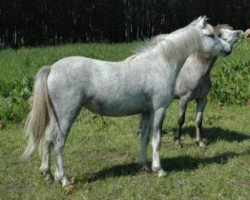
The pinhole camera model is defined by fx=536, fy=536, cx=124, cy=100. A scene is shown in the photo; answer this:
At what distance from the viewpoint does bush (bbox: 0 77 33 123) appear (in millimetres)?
10211

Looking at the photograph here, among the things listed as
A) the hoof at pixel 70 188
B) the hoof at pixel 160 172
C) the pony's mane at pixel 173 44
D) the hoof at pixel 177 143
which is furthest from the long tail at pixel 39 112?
the hoof at pixel 177 143

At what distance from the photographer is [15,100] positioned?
1086 cm

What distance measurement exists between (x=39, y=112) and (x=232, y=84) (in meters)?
7.31

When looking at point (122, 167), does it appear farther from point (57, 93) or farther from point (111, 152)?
point (57, 93)

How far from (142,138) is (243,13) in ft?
107

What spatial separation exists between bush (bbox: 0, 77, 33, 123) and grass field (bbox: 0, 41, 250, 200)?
21cm

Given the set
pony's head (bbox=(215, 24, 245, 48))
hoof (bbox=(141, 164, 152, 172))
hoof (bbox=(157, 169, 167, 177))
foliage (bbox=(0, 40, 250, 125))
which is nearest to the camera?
hoof (bbox=(157, 169, 167, 177))

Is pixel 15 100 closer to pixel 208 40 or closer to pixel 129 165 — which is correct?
pixel 129 165

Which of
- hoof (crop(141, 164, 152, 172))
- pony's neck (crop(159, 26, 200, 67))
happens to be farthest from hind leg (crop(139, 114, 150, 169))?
pony's neck (crop(159, 26, 200, 67))

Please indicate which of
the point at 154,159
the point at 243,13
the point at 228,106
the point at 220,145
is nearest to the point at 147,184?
the point at 154,159

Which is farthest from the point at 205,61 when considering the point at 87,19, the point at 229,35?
the point at 87,19

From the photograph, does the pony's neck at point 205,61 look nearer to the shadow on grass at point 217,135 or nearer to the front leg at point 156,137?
the shadow on grass at point 217,135

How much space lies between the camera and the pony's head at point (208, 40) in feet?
23.4

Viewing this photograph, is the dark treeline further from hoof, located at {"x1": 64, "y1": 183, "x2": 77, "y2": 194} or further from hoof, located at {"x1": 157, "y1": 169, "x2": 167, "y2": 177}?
hoof, located at {"x1": 64, "y1": 183, "x2": 77, "y2": 194}
